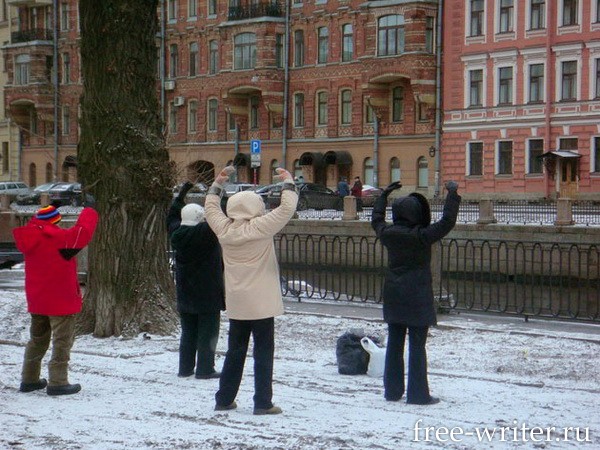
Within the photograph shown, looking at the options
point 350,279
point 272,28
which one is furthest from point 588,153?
point 350,279

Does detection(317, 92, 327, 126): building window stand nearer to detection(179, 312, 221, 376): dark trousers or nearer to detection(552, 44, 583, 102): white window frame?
detection(552, 44, 583, 102): white window frame

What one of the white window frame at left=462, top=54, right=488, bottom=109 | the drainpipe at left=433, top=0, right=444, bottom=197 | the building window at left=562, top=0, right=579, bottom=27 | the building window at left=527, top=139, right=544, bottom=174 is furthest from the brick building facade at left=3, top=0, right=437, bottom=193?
the building window at left=562, top=0, right=579, bottom=27

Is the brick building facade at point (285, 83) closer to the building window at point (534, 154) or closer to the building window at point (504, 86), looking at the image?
the building window at point (504, 86)

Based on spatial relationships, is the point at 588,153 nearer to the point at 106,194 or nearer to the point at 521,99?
the point at 521,99

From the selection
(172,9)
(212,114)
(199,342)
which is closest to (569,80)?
(212,114)

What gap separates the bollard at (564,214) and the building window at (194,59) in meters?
33.8

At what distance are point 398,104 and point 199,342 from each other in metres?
42.2

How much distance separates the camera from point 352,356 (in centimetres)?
1012

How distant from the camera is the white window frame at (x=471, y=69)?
48281mm

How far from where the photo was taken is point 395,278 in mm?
8688

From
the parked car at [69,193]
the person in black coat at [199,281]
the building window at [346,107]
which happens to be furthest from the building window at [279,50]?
the person in black coat at [199,281]

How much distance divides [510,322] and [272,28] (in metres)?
41.7

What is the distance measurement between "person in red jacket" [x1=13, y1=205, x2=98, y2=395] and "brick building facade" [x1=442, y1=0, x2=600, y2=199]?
36814mm

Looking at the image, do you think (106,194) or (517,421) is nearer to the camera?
(517,421)
